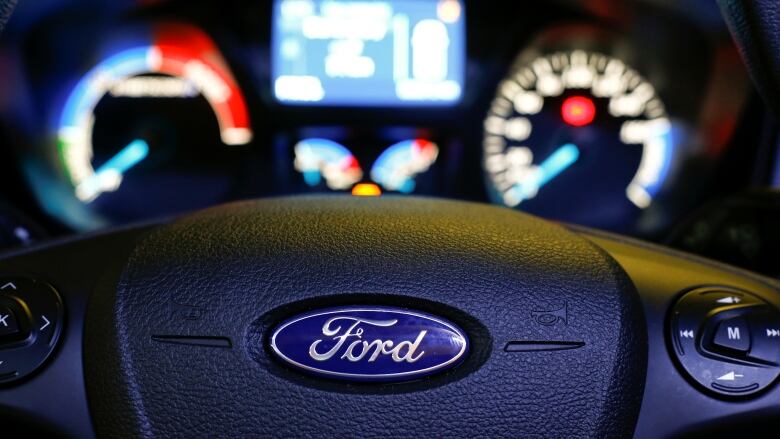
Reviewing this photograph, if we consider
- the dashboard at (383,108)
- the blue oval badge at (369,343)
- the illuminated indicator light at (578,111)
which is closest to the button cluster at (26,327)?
the blue oval badge at (369,343)

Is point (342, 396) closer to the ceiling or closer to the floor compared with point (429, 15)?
closer to the floor

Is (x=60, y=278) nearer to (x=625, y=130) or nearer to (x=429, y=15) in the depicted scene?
(x=429, y=15)

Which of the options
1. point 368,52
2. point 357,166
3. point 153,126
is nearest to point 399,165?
point 357,166

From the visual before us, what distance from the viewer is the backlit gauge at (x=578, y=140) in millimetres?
2518

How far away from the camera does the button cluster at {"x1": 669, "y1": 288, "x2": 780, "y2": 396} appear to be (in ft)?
2.22

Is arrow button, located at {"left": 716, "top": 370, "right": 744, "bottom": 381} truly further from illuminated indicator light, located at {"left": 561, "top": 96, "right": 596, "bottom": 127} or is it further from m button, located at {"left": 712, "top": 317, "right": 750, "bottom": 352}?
illuminated indicator light, located at {"left": 561, "top": 96, "right": 596, "bottom": 127}

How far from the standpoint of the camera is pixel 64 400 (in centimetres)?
66

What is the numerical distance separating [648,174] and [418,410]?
2027 millimetres

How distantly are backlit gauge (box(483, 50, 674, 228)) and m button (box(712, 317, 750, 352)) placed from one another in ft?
5.96

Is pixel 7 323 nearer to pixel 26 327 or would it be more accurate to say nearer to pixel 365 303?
pixel 26 327

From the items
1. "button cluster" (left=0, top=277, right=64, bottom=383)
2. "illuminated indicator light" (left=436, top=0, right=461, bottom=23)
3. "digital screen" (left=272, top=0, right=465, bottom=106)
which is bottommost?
"button cluster" (left=0, top=277, right=64, bottom=383)

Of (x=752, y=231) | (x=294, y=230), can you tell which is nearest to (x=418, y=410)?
(x=294, y=230)

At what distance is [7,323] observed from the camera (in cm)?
67

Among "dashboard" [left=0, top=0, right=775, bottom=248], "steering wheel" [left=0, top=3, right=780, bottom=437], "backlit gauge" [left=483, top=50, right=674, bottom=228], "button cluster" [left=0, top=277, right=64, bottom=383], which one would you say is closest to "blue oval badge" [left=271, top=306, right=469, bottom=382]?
"steering wheel" [left=0, top=3, right=780, bottom=437]
